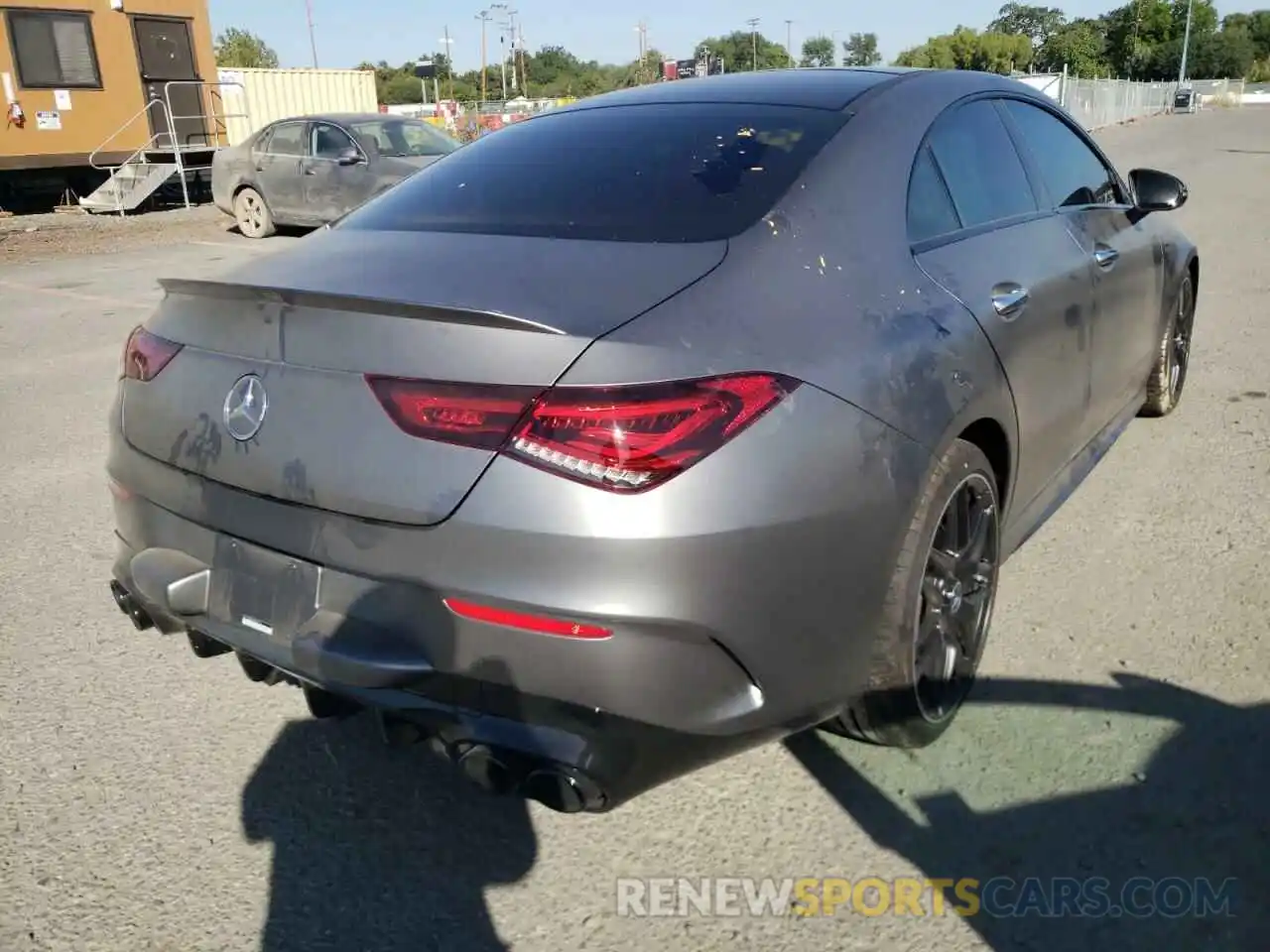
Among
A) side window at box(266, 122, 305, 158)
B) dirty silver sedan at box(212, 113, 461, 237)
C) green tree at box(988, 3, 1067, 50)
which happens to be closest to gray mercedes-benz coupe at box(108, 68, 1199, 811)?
dirty silver sedan at box(212, 113, 461, 237)

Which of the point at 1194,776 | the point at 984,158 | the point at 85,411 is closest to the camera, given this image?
the point at 1194,776

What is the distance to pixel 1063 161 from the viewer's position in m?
3.68

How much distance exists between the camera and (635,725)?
6.07ft

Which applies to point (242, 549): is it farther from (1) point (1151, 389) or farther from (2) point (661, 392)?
(1) point (1151, 389)

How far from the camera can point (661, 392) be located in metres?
1.81

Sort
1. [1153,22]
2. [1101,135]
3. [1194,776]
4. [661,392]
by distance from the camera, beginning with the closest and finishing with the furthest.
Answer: [661,392]
[1194,776]
[1101,135]
[1153,22]

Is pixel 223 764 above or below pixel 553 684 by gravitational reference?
below

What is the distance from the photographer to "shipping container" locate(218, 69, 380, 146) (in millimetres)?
20891

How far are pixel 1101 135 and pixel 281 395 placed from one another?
41.0 metres

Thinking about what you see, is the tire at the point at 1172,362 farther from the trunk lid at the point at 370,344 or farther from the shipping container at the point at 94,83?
the shipping container at the point at 94,83

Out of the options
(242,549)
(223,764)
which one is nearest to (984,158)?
(242,549)

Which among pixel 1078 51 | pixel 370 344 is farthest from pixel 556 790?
pixel 1078 51

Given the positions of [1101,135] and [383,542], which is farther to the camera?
[1101,135]

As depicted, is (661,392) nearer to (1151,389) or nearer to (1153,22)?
(1151,389)
